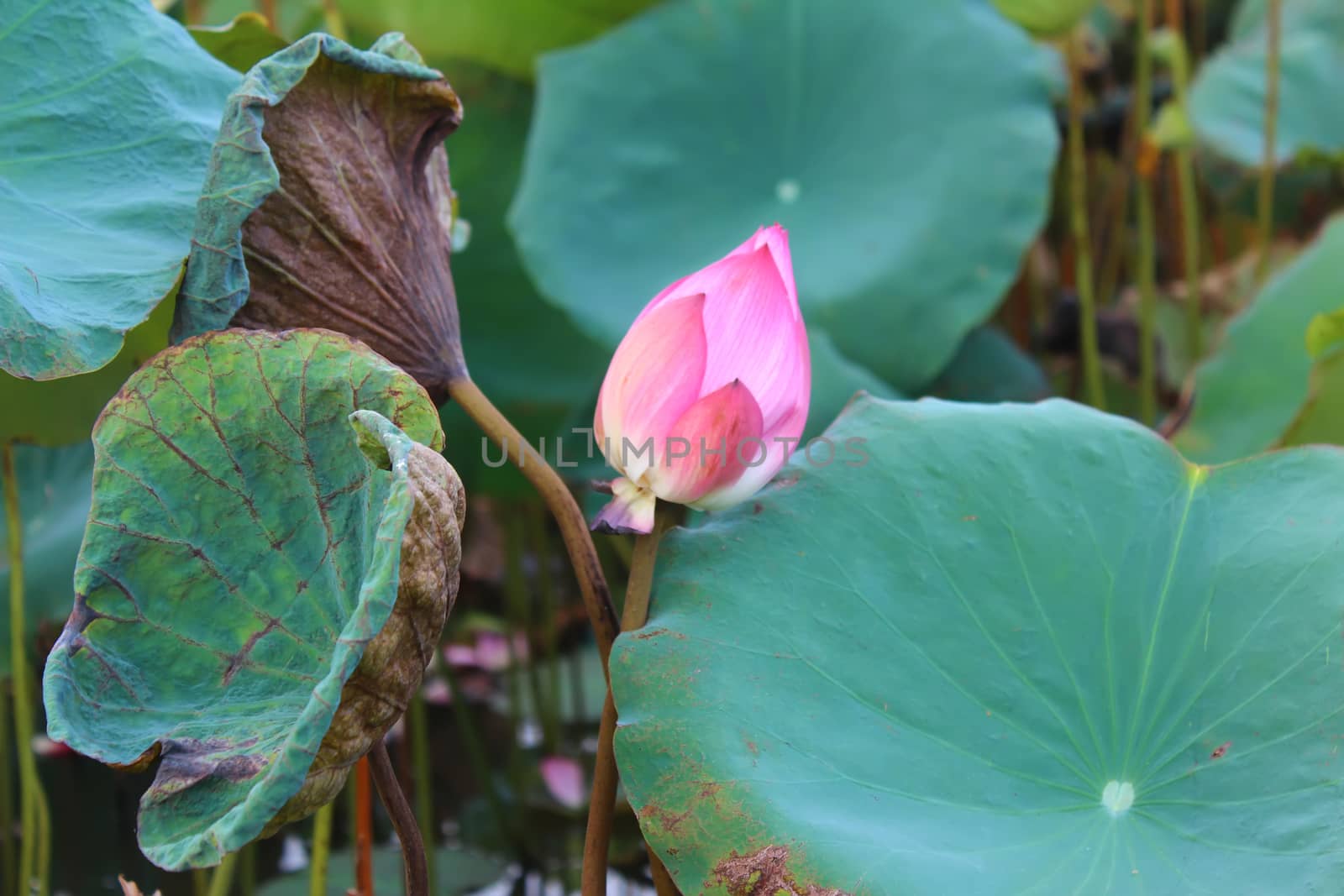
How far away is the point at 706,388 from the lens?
0.52 m

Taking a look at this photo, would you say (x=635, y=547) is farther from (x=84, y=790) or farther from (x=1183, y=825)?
(x=84, y=790)

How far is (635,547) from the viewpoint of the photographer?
551 mm

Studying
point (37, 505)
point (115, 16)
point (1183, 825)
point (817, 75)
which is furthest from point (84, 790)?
point (1183, 825)

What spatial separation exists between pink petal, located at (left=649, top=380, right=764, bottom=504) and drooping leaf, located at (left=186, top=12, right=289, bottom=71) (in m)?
0.43

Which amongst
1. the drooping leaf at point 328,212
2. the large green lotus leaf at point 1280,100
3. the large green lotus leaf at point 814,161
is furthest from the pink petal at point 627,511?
the large green lotus leaf at point 1280,100

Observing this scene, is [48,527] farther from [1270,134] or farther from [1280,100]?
[1280,100]

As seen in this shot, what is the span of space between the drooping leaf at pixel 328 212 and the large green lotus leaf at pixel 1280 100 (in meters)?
1.35

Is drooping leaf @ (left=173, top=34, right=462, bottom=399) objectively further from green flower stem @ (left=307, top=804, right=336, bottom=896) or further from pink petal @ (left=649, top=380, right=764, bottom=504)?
green flower stem @ (left=307, top=804, right=336, bottom=896)

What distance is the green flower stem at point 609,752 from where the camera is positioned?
537mm

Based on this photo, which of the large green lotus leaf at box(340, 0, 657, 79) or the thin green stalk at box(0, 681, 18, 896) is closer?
the thin green stalk at box(0, 681, 18, 896)

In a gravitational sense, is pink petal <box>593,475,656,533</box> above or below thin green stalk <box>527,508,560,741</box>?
above

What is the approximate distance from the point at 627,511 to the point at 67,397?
42cm

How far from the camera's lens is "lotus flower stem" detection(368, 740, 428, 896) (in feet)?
1.60

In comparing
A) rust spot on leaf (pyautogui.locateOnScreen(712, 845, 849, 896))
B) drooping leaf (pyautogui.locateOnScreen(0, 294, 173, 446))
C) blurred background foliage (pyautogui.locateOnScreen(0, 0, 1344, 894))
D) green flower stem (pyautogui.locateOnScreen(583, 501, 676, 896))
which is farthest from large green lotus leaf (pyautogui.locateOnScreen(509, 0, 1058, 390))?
rust spot on leaf (pyautogui.locateOnScreen(712, 845, 849, 896))
